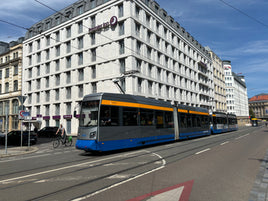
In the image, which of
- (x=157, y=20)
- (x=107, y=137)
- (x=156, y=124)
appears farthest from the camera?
(x=157, y=20)

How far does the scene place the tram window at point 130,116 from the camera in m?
11.6

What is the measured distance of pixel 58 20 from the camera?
38.0m

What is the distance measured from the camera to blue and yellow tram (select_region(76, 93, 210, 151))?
10312mm

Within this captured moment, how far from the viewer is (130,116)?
12.0m

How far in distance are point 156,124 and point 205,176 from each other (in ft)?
27.4

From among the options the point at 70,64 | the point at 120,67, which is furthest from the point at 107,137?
the point at 70,64

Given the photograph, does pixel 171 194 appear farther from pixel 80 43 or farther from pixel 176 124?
pixel 80 43

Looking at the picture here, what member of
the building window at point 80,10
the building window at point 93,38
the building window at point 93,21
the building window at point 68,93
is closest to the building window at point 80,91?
the building window at point 68,93

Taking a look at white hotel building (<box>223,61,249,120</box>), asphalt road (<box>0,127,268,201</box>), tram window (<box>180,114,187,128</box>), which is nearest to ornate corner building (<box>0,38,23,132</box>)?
tram window (<box>180,114,187,128</box>)

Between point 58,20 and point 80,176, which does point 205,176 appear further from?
point 58,20

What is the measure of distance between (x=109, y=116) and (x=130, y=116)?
1611mm

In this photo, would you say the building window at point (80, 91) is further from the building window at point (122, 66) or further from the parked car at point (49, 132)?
the building window at point (122, 66)

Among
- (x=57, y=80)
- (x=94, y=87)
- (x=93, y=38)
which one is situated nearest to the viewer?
(x=94, y=87)

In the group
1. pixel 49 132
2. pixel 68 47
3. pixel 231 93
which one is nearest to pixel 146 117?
pixel 49 132
